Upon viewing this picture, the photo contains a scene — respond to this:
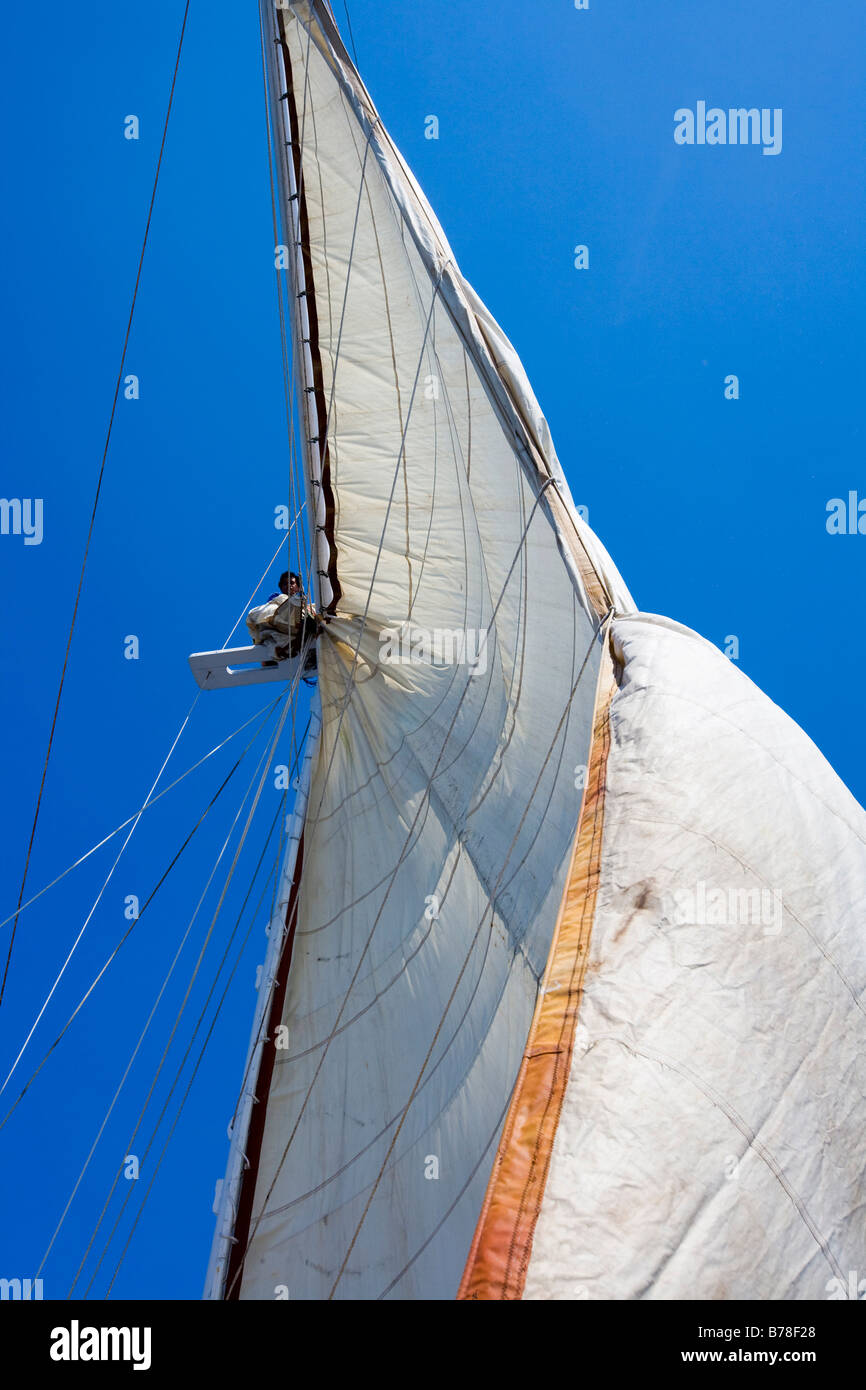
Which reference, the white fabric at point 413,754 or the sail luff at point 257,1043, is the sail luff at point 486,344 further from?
the sail luff at point 257,1043

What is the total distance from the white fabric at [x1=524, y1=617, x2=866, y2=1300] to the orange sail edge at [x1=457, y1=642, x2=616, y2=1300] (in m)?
0.03

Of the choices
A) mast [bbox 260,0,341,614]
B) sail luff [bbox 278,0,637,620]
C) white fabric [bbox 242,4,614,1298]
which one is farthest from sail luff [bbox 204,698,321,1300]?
sail luff [bbox 278,0,637,620]

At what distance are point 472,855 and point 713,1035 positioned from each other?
316cm

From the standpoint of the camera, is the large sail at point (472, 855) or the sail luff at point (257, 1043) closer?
the large sail at point (472, 855)

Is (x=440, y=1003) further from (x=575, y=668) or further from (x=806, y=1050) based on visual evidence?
(x=806, y=1050)

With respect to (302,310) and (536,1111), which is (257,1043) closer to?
(536,1111)

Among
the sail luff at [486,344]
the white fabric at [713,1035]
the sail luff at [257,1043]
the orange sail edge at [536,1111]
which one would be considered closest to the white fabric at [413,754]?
the sail luff at [486,344]

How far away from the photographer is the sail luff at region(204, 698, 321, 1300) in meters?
5.63

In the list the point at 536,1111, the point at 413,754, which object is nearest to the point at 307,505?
the point at 413,754

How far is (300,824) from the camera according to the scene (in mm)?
7754

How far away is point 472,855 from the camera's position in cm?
529

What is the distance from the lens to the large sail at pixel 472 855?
199 cm

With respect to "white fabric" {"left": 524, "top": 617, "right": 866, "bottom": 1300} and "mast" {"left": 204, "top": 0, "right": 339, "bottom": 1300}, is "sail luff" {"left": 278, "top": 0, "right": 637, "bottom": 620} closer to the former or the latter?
"mast" {"left": 204, "top": 0, "right": 339, "bottom": 1300}
